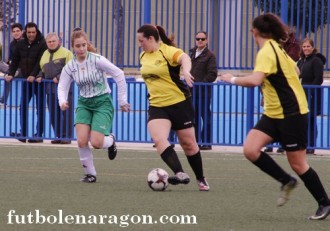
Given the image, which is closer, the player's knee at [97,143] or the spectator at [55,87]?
the player's knee at [97,143]

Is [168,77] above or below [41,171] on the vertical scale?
above

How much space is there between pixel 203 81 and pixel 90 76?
20.0ft

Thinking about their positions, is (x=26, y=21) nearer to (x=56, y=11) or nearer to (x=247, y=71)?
(x=56, y=11)

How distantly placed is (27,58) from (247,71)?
11.8 feet

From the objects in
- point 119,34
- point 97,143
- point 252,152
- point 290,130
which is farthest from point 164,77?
point 119,34

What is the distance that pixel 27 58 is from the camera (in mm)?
19656

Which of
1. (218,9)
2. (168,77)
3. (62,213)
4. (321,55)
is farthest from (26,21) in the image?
(62,213)

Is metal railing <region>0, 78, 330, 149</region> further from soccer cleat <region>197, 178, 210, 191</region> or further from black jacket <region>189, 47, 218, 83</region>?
soccer cleat <region>197, 178, 210, 191</region>

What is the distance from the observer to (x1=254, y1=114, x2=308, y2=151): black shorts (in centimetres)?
998

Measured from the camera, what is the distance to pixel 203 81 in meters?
19.1

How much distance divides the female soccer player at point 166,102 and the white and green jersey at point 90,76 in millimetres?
854

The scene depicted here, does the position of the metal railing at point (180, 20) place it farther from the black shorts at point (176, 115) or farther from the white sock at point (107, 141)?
the black shorts at point (176, 115)

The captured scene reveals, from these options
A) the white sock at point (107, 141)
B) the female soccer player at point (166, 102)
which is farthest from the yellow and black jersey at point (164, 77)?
the white sock at point (107, 141)

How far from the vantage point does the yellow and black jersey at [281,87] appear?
9.95 meters
